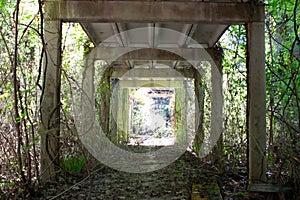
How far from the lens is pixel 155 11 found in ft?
14.1

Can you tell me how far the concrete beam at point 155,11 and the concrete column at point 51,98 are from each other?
0.20 meters

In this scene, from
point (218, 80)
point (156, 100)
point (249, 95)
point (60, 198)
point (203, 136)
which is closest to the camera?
point (60, 198)

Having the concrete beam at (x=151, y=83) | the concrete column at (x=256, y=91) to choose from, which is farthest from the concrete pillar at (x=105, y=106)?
the concrete column at (x=256, y=91)

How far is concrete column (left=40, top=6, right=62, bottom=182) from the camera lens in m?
4.23

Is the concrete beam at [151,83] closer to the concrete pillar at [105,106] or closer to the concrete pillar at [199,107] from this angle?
the concrete pillar at [105,106]

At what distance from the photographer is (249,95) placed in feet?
14.1

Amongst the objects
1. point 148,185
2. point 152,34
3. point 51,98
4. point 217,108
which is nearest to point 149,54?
point 152,34

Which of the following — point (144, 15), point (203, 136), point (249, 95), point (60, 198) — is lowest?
point (60, 198)

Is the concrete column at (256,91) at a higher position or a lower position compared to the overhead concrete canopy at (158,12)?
lower

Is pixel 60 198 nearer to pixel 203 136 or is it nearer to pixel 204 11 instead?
pixel 204 11

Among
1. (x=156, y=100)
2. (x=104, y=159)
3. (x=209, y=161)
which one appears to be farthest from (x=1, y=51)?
(x=156, y=100)

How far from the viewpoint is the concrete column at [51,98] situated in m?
4.23

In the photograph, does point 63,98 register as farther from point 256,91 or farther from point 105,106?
point 256,91

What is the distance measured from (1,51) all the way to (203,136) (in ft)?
16.3
